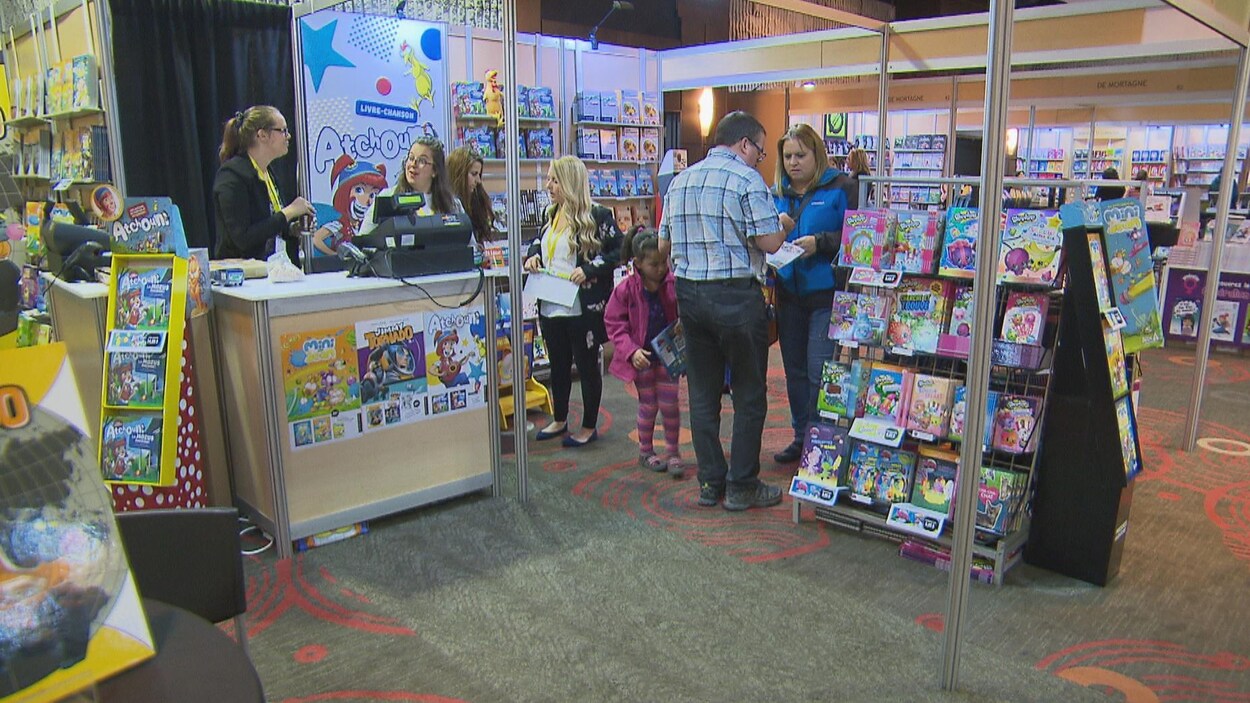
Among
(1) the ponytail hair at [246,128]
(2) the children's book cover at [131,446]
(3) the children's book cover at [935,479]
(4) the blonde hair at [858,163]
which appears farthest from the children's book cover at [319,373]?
(4) the blonde hair at [858,163]

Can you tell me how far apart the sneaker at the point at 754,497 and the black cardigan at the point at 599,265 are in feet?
4.13

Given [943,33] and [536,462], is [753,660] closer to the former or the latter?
[536,462]

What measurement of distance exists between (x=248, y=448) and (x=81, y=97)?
267 cm

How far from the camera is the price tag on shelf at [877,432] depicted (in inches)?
126

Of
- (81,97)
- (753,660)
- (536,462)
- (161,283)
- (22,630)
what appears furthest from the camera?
(81,97)

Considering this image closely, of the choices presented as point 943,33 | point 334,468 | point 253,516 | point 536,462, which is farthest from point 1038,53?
point 253,516

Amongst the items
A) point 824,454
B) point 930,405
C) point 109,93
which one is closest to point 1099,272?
point 930,405

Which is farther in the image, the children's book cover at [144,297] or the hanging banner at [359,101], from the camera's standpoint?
the hanging banner at [359,101]

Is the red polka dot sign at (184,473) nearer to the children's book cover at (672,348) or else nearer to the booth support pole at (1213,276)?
the children's book cover at (672,348)

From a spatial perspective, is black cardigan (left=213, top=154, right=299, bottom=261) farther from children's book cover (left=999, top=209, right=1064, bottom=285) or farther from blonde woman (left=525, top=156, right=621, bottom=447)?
children's book cover (left=999, top=209, right=1064, bottom=285)

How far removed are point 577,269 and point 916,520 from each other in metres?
2.04

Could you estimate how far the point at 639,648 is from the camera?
8.59ft

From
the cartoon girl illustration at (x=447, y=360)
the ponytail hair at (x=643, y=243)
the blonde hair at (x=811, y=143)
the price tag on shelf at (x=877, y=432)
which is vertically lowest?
the price tag on shelf at (x=877, y=432)

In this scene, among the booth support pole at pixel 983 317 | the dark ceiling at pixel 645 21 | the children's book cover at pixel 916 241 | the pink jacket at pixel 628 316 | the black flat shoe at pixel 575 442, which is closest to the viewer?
the booth support pole at pixel 983 317
